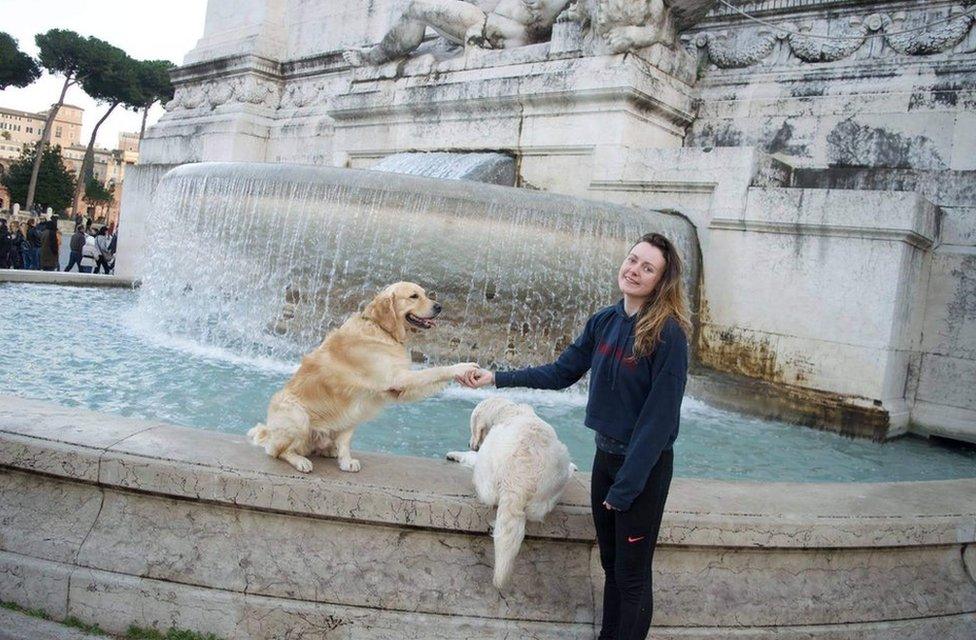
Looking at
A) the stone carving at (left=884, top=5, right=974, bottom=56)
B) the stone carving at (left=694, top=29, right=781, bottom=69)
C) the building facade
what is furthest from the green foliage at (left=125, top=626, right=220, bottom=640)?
the building facade

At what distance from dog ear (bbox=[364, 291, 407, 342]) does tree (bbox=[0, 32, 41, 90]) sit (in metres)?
48.4

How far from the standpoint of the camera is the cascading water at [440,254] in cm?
729

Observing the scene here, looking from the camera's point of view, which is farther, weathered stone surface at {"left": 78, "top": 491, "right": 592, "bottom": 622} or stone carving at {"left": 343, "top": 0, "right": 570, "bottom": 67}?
stone carving at {"left": 343, "top": 0, "right": 570, "bottom": 67}

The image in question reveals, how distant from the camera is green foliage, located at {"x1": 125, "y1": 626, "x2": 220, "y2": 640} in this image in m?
2.86

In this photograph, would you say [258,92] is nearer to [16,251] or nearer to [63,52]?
[16,251]

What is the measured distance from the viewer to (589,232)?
7.34m

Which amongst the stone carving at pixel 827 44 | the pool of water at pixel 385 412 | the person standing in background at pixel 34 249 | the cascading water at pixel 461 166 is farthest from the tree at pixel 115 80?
the stone carving at pixel 827 44

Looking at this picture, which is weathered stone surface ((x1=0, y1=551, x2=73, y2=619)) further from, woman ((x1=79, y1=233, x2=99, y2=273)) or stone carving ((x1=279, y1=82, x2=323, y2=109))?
woman ((x1=79, y1=233, x2=99, y2=273))

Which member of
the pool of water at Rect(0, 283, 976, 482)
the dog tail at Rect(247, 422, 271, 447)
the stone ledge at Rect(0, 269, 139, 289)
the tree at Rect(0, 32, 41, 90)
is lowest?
the pool of water at Rect(0, 283, 976, 482)

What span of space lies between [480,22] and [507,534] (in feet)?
30.9

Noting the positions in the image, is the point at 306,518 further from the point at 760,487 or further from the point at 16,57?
the point at 16,57

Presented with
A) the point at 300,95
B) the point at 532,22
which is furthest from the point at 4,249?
the point at 532,22

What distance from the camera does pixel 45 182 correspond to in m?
60.8

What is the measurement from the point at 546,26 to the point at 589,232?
181 inches
